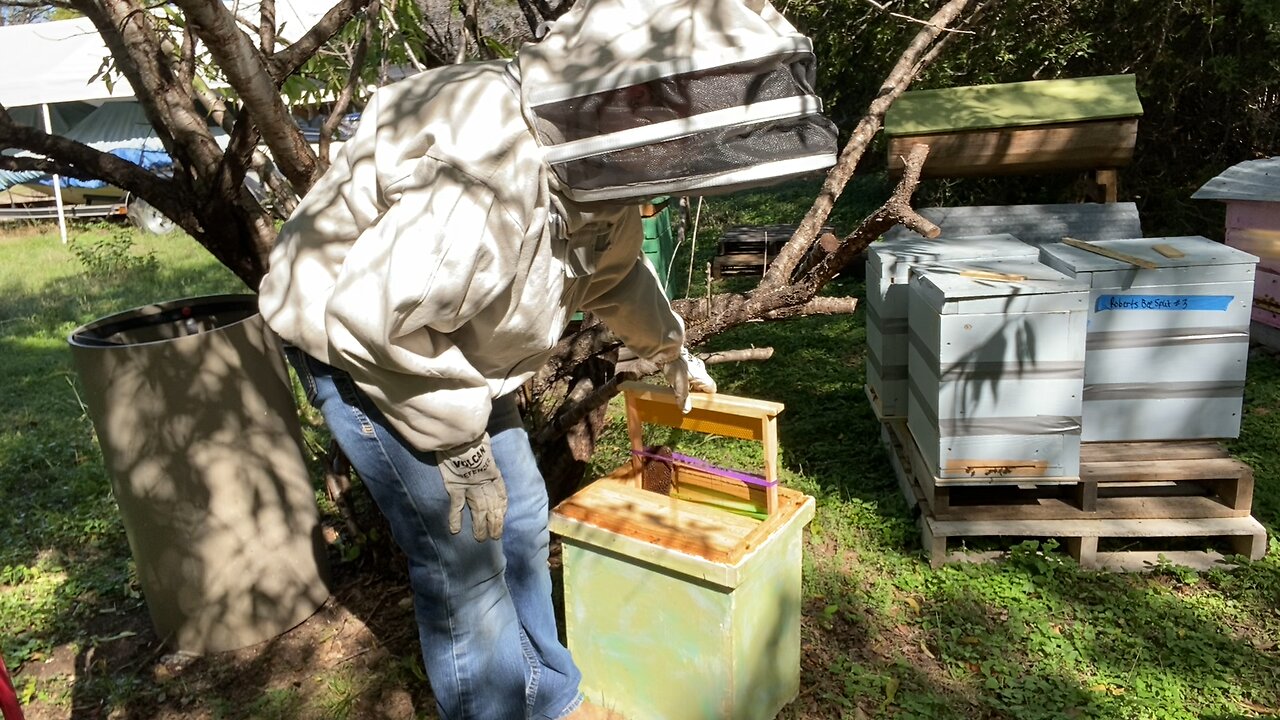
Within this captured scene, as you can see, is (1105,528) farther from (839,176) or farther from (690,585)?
(690,585)

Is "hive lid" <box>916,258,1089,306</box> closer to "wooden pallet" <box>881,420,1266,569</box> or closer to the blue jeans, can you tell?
"wooden pallet" <box>881,420,1266,569</box>

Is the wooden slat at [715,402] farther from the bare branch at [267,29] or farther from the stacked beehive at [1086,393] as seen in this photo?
the bare branch at [267,29]

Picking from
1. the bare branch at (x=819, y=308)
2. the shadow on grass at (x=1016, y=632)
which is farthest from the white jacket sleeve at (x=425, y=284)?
the shadow on grass at (x=1016, y=632)

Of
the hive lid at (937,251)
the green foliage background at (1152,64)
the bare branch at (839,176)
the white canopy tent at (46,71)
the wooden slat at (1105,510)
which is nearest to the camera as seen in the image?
the bare branch at (839,176)

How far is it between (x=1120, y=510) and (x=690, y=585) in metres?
1.76

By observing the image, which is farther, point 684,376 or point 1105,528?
point 1105,528

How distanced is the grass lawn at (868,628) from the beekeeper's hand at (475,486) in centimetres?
87

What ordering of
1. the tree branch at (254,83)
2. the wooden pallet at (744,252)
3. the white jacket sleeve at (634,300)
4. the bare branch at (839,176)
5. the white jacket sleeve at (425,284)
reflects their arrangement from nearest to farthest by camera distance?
the white jacket sleeve at (425,284) < the tree branch at (254,83) < the white jacket sleeve at (634,300) < the bare branch at (839,176) < the wooden pallet at (744,252)

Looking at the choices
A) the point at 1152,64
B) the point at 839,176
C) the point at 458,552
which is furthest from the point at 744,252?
the point at 458,552

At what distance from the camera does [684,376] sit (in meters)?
2.13

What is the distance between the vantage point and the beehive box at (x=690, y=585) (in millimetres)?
1874

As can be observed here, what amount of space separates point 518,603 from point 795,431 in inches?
89.6

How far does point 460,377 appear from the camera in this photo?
1.45 metres

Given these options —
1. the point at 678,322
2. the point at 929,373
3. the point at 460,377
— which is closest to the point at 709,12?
the point at 460,377
